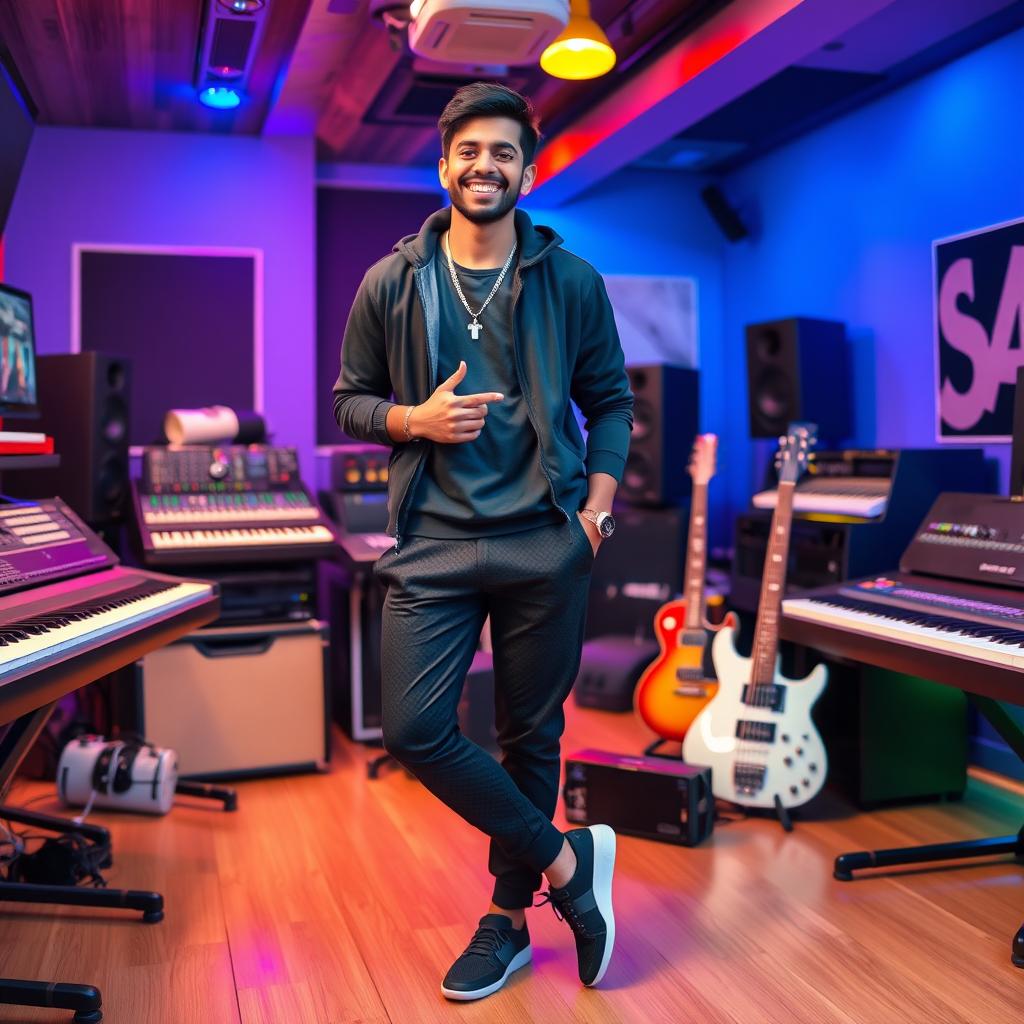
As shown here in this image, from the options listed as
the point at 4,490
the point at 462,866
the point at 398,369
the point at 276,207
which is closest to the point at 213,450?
the point at 4,490

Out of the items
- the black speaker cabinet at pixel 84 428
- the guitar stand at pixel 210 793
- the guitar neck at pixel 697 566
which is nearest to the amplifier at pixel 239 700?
the guitar stand at pixel 210 793

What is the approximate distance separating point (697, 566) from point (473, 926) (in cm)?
163

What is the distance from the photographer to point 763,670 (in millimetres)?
3242

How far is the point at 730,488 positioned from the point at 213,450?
279 cm

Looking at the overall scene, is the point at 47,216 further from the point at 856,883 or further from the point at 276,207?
the point at 856,883

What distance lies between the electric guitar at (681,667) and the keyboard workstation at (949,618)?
21.9 inches

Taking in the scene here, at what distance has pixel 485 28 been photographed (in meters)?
3.11

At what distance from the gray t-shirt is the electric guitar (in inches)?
66.5

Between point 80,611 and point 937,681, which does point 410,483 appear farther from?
point 937,681

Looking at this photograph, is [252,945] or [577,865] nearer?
[577,865]

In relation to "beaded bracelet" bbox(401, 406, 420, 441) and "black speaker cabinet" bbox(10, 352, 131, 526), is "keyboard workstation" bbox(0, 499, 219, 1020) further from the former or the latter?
"black speaker cabinet" bbox(10, 352, 131, 526)

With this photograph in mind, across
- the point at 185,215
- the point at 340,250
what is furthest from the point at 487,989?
the point at 340,250

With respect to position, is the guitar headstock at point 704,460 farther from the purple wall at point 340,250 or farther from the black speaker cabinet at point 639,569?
the purple wall at point 340,250

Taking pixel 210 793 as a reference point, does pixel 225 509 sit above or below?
above
